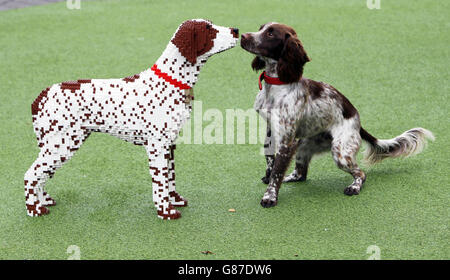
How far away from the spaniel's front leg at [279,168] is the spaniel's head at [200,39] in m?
0.83

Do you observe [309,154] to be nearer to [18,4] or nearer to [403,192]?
[403,192]

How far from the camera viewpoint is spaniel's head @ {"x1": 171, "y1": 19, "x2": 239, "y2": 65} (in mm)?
3764

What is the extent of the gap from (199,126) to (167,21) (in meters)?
3.48

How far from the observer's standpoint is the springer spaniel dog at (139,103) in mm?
3811

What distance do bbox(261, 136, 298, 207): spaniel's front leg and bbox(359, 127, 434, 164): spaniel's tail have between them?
0.77 metres

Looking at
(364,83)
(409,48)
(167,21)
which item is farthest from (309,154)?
(167,21)

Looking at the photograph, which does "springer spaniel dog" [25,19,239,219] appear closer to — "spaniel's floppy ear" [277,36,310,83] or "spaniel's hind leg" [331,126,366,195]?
"spaniel's floppy ear" [277,36,310,83]

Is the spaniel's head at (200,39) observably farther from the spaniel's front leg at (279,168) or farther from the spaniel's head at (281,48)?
the spaniel's front leg at (279,168)

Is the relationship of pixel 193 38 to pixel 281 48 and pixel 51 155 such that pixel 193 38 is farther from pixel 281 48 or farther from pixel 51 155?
pixel 51 155

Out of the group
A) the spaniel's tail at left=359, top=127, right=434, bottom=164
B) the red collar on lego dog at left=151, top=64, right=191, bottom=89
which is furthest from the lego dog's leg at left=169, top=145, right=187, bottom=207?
the spaniel's tail at left=359, top=127, right=434, bottom=164

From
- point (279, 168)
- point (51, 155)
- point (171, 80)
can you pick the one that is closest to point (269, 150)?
point (279, 168)

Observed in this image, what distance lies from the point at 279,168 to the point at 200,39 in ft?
3.55

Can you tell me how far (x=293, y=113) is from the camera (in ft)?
13.7

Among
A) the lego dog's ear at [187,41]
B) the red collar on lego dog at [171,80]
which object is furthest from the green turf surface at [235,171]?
Answer: the lego dog's ear at [187,41]
